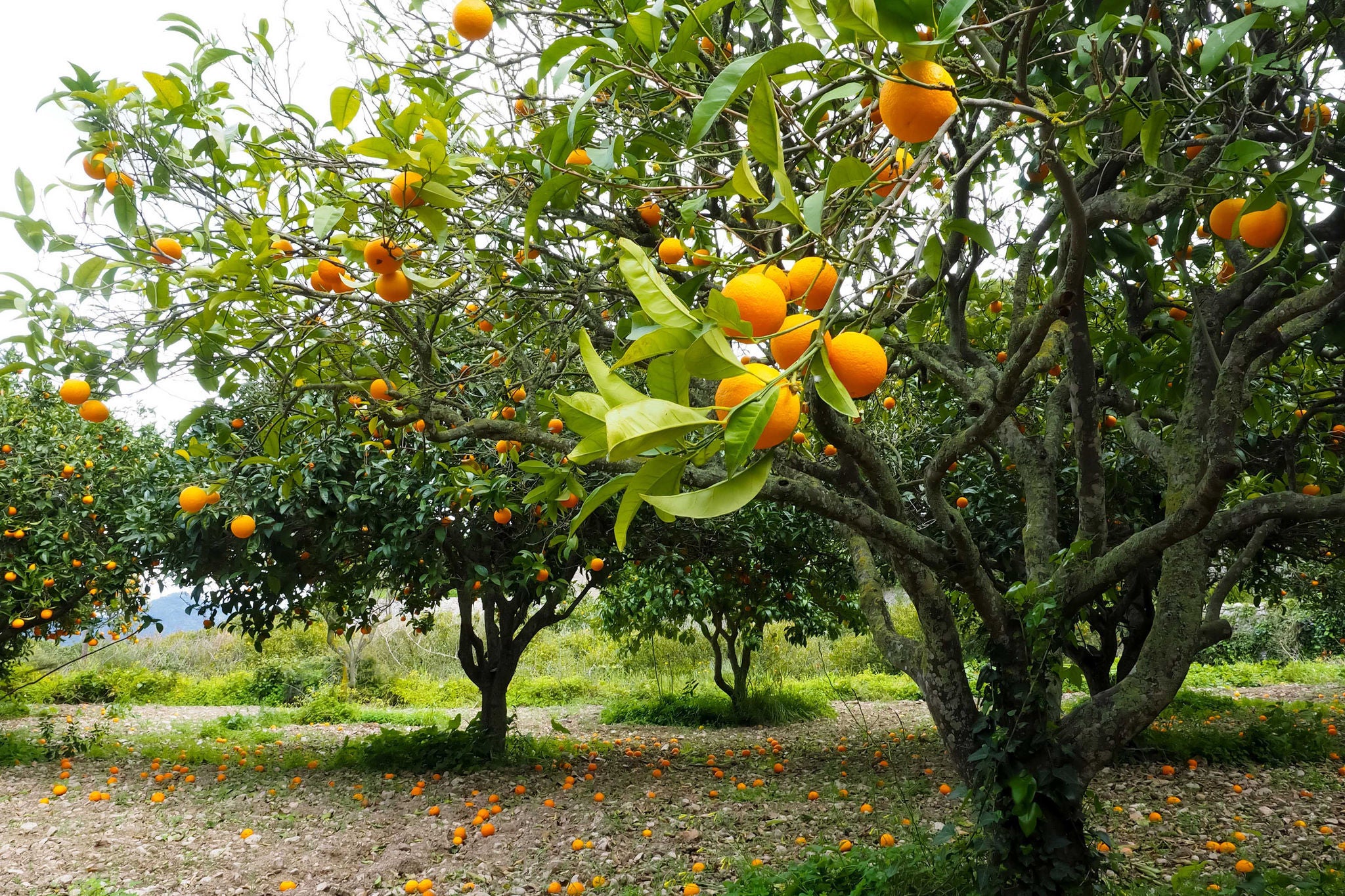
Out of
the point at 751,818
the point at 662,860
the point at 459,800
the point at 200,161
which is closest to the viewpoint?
the point at 200,161

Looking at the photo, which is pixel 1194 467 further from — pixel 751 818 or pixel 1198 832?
pixel 751 818

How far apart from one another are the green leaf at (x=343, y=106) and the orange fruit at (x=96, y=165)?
2.36ft

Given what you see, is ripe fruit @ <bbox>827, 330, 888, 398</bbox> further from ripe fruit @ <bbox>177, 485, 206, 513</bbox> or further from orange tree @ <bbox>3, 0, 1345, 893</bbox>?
ripe fruit @ <bbox>177, 485, 206, 513</bbox>

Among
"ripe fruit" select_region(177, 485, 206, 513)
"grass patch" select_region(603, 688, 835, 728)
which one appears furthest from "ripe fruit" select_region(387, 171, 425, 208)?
"grass patch" select_region(603, 688, 835, 728)

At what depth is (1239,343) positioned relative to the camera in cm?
216

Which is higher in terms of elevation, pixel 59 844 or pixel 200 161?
pixel 200 161

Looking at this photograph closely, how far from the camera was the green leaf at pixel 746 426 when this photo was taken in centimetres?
55

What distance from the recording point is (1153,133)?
4.18ft

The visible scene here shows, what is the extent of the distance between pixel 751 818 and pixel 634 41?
173 inches

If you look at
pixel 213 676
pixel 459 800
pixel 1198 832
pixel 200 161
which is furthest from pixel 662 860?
pixel 213 676

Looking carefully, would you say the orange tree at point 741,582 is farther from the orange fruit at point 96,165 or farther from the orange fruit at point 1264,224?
the orange fruit at point 96,165

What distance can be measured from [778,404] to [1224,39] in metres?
0.99

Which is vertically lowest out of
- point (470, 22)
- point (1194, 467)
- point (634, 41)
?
point (1194, 467)

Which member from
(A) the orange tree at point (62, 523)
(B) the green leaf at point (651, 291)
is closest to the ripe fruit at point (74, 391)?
(B) the green leaf at point (651, 291)
